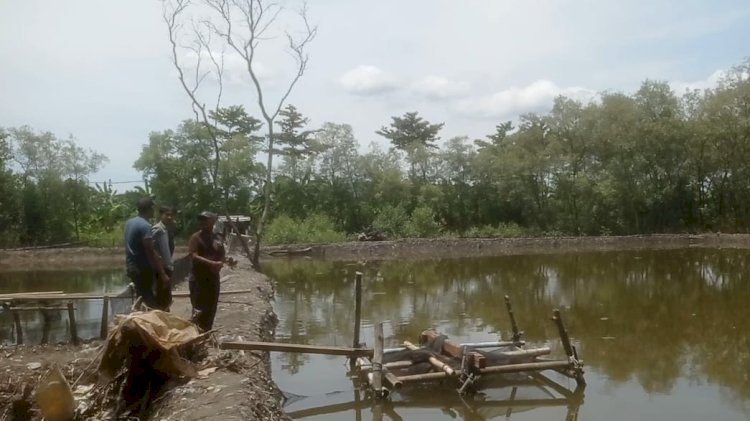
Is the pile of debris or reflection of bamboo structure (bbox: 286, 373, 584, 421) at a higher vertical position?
the pile of debris

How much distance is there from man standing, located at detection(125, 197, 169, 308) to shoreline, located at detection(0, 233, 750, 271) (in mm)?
22873

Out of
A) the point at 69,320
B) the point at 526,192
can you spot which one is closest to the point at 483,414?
the point at 69,320

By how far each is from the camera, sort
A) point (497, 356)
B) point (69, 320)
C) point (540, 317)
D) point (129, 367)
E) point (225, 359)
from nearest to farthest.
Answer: point (129, 367) → point (225, 359) → point (69, 320) → point (497, 356) → point (540, 317)

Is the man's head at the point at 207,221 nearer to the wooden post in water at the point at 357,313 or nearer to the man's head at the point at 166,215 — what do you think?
the man's head at the point at 166,215

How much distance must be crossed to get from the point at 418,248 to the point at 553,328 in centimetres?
2098

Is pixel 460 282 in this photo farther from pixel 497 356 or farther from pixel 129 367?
pixel 129 367

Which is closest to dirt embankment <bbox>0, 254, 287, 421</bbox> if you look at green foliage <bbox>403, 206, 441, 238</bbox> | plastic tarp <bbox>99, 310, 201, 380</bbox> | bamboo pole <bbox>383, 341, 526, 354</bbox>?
plastic tarp <bbox>99, 310, 201, 380</bbox>

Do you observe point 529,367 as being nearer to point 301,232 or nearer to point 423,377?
point 423,377

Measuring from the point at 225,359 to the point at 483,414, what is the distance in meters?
3.23

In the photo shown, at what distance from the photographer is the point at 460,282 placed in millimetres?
21266

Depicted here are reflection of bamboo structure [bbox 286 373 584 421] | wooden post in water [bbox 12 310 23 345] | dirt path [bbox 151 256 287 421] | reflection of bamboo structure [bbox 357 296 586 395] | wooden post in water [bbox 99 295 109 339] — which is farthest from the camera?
reflection of bamboo structure [bbox 357 296 586 395]

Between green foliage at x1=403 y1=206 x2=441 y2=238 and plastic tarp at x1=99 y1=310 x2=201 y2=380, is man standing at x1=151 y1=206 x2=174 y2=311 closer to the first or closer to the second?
plastic tarp at x1=99 y1=310 x2=201 y2=380

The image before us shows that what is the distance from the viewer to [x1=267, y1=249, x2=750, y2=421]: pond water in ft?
28.2

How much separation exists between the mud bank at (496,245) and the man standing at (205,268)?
2462 centimetres
